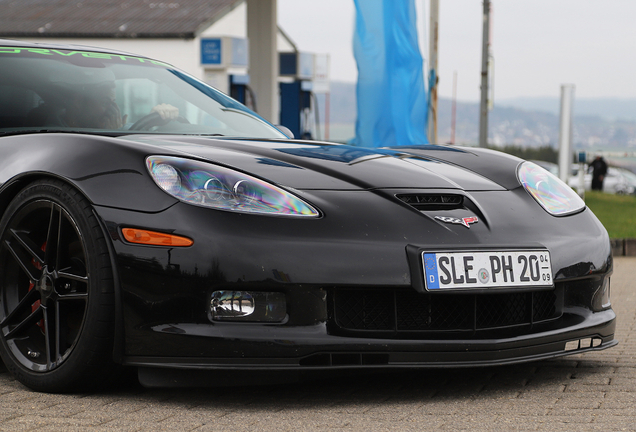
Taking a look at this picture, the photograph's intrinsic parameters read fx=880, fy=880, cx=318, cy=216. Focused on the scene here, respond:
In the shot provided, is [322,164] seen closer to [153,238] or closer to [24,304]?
[153,238]

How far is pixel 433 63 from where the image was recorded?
1379cm

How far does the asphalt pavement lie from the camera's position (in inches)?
100

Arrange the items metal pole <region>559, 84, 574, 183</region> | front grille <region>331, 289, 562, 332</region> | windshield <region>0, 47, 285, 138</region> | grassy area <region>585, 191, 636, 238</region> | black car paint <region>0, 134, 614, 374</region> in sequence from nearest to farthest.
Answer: black car paint <region>0, 134, 614, 374</region> → front grille <region>331, 289, 562, 332</region> → windshield <region>0, 47, 285, 138</region> → grassy area <region>585, 191, 636, 238</region> → metal pole <region>559, 84, 574, 183</region>

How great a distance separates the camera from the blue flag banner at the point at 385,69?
11.9 metres

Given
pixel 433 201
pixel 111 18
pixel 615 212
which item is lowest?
pixel 615 212

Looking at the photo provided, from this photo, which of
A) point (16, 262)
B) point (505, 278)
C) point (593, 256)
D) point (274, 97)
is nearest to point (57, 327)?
point (16, 262)

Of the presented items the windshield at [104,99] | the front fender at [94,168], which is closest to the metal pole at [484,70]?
the windshield at [104,99]

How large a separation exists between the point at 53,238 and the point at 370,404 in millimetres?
1217

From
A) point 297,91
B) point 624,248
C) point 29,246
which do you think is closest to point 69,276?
point 29,246

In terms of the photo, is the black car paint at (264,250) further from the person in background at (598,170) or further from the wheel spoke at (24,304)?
the person in background at (598,170)

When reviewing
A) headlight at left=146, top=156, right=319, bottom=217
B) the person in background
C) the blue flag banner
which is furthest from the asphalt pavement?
the person in background

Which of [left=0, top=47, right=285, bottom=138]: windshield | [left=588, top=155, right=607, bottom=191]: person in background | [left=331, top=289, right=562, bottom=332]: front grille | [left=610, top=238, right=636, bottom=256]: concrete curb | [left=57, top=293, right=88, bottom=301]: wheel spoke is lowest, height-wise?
[left=588, top=155, right=607, bottom=191]: person in background

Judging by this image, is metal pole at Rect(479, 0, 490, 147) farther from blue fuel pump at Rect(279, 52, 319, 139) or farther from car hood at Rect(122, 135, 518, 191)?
car hood at Rect(122, 135, 518, 191)

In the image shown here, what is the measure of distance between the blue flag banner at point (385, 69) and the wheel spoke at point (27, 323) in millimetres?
9050
